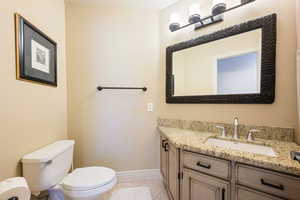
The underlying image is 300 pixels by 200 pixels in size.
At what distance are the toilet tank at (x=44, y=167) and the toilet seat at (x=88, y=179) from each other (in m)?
0.10

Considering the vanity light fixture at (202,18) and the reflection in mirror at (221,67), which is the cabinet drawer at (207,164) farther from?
A: the vanity light fixture at (202,18)

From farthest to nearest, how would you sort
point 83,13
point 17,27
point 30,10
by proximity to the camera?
point 83,13
point 30,10
point 17,27

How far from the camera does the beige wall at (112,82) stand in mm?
1801

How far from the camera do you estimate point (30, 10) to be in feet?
3.66

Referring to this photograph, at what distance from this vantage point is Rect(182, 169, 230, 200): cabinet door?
0.93 m

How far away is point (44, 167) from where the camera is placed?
1017mm

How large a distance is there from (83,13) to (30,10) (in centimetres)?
80

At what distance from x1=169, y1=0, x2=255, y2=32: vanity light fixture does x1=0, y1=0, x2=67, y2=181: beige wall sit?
1.34 metres

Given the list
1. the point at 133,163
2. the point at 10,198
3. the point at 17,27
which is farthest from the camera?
the point at 133,163

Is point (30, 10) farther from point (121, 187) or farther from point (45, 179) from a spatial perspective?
point (121, 187)

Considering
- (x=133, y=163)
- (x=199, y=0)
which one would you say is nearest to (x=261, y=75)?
(x=199, y=0)

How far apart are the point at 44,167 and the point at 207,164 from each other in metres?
1.19

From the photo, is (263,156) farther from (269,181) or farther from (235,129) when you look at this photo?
(235,129)

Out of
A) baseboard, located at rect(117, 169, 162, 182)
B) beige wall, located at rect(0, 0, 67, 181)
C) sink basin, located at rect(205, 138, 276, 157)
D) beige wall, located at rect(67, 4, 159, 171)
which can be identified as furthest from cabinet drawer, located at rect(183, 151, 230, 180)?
beige wall, located at rect(0, 0, 67, 181)
